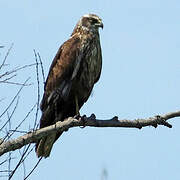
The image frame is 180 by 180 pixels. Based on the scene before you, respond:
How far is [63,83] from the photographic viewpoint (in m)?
7.97

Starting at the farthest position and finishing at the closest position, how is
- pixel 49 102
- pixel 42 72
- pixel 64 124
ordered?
pixel 49 102 → pixel 64 124 → pixel 42 72

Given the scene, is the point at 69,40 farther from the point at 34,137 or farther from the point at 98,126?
the point at 34,137

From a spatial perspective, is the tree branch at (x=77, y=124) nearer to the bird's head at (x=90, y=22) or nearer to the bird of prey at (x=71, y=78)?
the bird of prey at (x=71, y=78)

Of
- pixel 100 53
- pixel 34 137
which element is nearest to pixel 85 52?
pixel 100 53

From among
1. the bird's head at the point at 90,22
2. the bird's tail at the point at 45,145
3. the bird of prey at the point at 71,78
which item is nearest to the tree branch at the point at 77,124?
the bird's tail at the point at 45,145

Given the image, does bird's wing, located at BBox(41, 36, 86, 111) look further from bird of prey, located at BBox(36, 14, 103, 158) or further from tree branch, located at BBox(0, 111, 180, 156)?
tree branch, located at BBox(0, 111, 180, 156)

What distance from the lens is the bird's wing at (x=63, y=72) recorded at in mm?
7887

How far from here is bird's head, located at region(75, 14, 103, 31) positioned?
871 cm

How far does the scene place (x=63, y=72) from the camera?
7992mm

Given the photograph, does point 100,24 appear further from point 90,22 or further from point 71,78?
point 71,78

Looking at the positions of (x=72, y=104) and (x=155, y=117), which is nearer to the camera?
(x=155, y=117)

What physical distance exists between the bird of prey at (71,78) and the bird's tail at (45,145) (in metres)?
0.32

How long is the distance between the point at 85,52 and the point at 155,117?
7.21ft

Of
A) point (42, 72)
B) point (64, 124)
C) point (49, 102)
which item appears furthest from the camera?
point (49, 102)
